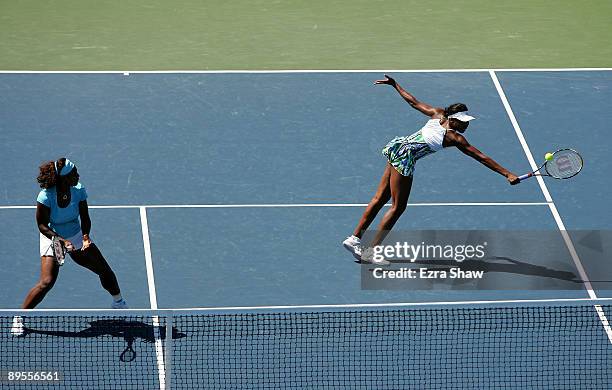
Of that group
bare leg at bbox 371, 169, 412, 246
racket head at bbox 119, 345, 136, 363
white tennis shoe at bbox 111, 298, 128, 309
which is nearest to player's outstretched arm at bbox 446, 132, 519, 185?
bare leg at bbox 371, 169, 412, 246

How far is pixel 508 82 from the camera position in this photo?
19.5 m

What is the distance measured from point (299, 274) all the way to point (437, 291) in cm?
167

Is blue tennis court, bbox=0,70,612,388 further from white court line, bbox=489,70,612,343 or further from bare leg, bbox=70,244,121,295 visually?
bare leg, bbox=70,244,121,295

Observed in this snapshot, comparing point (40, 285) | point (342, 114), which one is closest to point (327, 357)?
point (40, 285)

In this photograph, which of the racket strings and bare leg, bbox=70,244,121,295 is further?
the racket strings

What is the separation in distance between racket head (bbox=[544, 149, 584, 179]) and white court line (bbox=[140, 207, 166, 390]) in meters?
4.83

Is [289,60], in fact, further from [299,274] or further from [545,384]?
[545,384]

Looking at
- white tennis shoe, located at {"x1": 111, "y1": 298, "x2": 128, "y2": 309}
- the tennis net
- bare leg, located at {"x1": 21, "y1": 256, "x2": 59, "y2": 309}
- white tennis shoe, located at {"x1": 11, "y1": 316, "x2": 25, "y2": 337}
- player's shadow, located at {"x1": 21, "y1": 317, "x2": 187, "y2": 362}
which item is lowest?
the tennis net

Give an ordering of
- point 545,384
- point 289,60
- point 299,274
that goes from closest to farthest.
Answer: point 545,384 < point 299,274 < point 289,60

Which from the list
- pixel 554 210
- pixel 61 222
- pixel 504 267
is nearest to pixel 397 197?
pixel 504 267

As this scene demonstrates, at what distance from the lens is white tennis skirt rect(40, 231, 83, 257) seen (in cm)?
1291

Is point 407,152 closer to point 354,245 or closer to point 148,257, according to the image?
point 354,245

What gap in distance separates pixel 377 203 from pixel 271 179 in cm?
252

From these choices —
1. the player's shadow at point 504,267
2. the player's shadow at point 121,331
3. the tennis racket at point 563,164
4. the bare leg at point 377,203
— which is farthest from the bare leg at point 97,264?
the tennis racket at point 563,164
